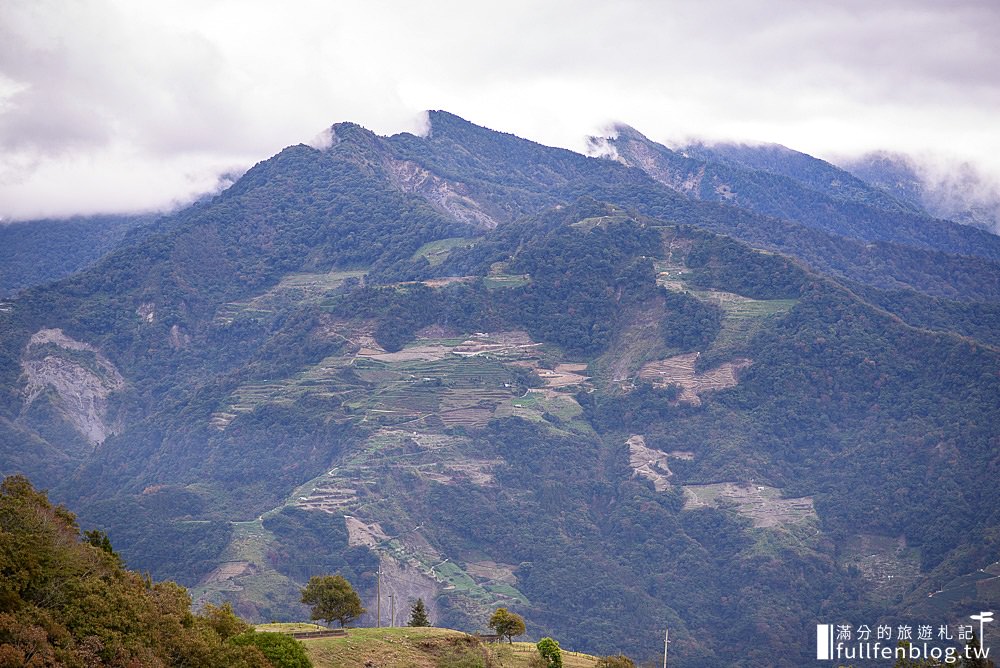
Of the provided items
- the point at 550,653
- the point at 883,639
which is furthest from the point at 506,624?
the point at 883,639

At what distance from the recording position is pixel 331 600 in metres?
82.2

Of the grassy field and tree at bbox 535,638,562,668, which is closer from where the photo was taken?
the grassy field

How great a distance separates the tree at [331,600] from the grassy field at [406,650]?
18.2 ft

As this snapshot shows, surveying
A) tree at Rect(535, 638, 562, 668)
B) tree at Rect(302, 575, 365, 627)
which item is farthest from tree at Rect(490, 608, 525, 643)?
tree at Rect(302, 575, 365, 627)

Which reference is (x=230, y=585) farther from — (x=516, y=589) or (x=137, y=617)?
(x=137, y=617)

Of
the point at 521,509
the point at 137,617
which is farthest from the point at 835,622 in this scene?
the point at 137,617

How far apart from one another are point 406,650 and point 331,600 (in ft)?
42.8

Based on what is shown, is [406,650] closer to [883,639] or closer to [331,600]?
[331,600]

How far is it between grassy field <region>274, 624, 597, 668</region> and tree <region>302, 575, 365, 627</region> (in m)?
5.56

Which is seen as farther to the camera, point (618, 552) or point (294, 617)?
point (618, 552)

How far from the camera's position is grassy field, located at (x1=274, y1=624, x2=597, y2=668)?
66.8 meters

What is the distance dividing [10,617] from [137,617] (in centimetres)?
768

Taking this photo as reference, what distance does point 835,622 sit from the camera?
551ft

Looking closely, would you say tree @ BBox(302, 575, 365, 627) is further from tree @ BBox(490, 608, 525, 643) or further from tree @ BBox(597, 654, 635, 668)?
tree @ BBox(597, 654, 635, 668)
